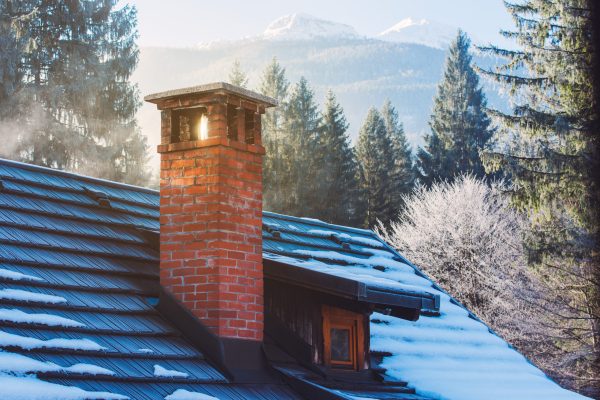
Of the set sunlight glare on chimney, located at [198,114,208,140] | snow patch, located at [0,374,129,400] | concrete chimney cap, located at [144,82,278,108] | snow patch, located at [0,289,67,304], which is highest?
concrete chimney cap, located at [144,82,278,108]

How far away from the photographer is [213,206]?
6941mm

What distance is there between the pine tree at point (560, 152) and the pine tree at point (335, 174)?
22495 mm

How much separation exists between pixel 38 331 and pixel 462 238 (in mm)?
29186

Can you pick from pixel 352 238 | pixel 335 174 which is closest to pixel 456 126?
pixel 335 174

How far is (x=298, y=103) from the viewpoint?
50000 mm

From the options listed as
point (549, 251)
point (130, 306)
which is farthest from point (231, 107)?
Answer: point (549, 251)

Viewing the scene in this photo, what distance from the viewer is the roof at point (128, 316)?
575 centimetres

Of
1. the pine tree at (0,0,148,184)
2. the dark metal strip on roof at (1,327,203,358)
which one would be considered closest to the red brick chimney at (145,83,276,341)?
the dark metal strip on roof at (1,327,203,358)

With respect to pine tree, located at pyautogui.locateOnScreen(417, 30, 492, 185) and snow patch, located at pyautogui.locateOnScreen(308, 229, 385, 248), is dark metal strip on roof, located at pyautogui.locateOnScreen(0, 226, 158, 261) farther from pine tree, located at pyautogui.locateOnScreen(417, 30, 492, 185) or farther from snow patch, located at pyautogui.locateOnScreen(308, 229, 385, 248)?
pine tree, located at pyautogui.locateOnScreen(417, 30, 492, 185)

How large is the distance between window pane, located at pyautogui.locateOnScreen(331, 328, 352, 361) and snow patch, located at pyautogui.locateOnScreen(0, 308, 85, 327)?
2652 millimetres

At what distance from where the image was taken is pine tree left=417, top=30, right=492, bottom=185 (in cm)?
4828

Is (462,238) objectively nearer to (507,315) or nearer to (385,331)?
(507,315)

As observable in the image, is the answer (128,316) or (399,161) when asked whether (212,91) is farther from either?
(399,161)

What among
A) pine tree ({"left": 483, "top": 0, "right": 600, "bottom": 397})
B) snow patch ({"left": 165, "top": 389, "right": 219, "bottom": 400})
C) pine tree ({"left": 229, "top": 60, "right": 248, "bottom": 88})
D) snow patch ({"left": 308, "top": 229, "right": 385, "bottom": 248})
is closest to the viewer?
snow patch ({"left": 165, "top": 389, "right": 219, "bottom": 400})
